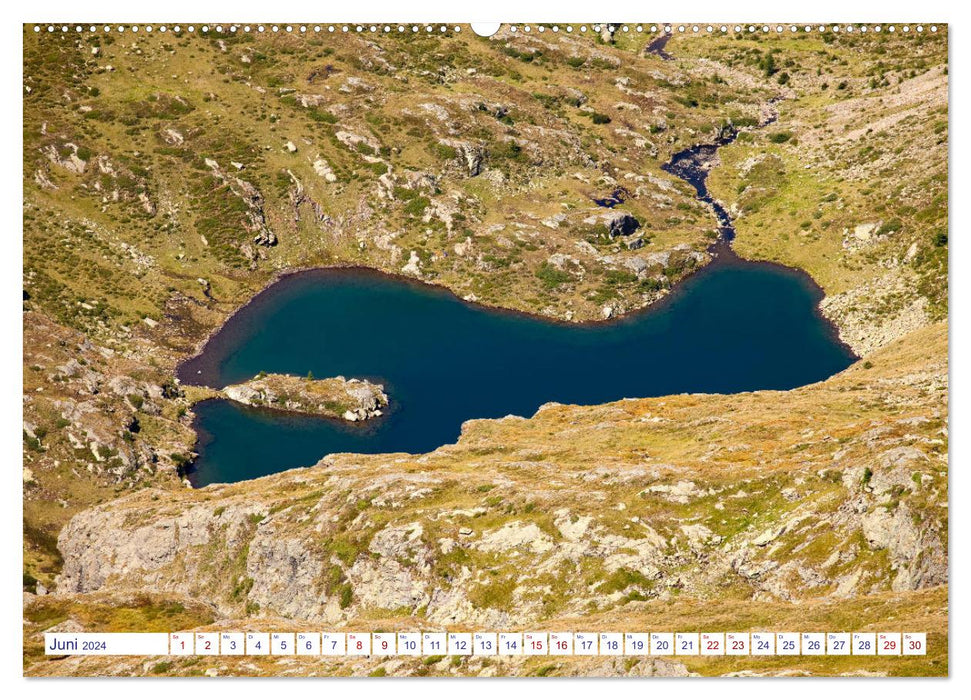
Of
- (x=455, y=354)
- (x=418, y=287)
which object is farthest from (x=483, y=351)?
(x=418, y=287)

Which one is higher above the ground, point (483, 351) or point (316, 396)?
point (483, 351)

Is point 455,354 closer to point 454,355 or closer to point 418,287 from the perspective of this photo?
point 454,355

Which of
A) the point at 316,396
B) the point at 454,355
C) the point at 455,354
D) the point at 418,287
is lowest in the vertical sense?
the point at 316,396

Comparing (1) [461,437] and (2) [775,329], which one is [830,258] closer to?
(2) [775,329]

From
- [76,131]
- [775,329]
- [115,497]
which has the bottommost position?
[115,497]

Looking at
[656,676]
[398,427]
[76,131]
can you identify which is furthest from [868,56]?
[656,676]

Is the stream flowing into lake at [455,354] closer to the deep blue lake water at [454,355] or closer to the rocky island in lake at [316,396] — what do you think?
the deep blue lake water at [454,355]

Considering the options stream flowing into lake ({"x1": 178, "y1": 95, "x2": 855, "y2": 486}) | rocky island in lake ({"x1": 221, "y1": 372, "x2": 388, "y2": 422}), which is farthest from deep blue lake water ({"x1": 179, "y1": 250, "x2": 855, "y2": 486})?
rocky island in lake ({"x1": 221, "y1": 372, "x2": 388, "y2": 422})
